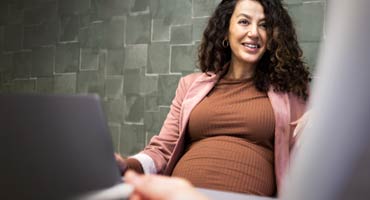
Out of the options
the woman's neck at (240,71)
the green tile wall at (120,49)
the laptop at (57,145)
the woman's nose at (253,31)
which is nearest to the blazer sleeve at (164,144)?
the woman's neck at (240,71)

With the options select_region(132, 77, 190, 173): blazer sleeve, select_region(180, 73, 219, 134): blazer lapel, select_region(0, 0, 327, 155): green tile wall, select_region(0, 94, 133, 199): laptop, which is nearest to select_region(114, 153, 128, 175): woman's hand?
select_region(0, 94, 133, 199): laptop

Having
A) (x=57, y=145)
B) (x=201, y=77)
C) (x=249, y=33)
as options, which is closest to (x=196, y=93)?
(x=201, y=77)

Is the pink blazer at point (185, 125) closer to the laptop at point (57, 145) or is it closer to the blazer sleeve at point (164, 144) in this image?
the blazer sleeve at point (164, 144)

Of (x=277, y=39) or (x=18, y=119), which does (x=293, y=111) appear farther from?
(x=18, y=119)

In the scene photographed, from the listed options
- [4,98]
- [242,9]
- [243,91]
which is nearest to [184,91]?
[243,91]

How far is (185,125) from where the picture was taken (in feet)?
5.00

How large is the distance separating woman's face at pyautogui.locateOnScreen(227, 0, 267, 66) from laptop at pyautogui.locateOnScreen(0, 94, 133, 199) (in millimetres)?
1162

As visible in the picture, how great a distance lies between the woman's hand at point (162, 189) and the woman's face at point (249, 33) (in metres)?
1.23

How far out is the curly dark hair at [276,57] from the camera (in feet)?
4.98

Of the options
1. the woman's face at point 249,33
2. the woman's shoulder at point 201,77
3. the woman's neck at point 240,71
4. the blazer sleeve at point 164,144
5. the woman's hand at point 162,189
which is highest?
the woman's face at point 249,33

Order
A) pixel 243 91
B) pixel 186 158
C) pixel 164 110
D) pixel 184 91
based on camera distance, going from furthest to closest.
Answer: pixel 164 110, pixel 184 91, pixel 243 91, pixel 186 158

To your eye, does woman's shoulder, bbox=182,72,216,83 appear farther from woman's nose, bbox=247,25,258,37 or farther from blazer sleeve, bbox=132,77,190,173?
woman's nose, bbox=247,25,258,37

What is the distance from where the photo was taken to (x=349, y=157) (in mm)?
286

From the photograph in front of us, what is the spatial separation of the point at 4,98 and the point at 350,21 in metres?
0.39
